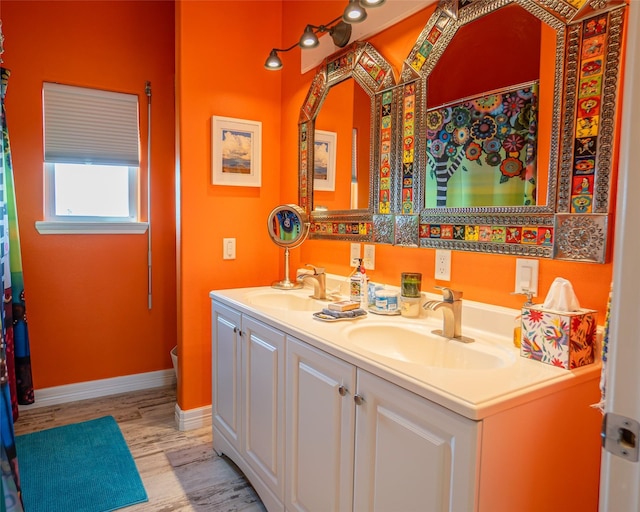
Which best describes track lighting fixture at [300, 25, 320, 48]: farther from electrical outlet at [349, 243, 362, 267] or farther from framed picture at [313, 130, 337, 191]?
electrical outlet at [349, 243, 362, 267]

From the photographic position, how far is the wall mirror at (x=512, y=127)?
1183 millimetres

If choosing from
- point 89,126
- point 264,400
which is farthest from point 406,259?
point 89,126

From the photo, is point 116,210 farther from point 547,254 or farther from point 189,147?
point 547,254

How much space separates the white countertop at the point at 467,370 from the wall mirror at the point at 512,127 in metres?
0.28

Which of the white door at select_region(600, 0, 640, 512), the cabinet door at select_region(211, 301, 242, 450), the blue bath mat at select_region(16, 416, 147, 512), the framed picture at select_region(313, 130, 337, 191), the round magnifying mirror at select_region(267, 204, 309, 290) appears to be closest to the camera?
the white door at select_region(600, 0, 640, 512)

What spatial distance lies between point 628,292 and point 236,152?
2266mm

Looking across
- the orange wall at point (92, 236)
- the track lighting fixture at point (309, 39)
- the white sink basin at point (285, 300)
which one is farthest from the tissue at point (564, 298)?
the orange wall at point (92, 236)

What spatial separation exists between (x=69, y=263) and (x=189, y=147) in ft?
3.92

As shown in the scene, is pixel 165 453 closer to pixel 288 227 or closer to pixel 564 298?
pixel 288 227

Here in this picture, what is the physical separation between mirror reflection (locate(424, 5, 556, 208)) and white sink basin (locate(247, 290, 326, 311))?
80cm

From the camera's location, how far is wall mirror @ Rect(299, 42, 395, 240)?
195 cm

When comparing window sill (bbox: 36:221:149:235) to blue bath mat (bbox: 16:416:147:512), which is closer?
blue bath mat (bbox: 16:416:147:512)

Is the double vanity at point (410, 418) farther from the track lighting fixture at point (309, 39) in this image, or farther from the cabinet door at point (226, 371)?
the track lighting fixture at point (309, 39)

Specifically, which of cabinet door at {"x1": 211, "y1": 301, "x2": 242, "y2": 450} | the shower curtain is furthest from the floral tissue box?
the shower curtain
